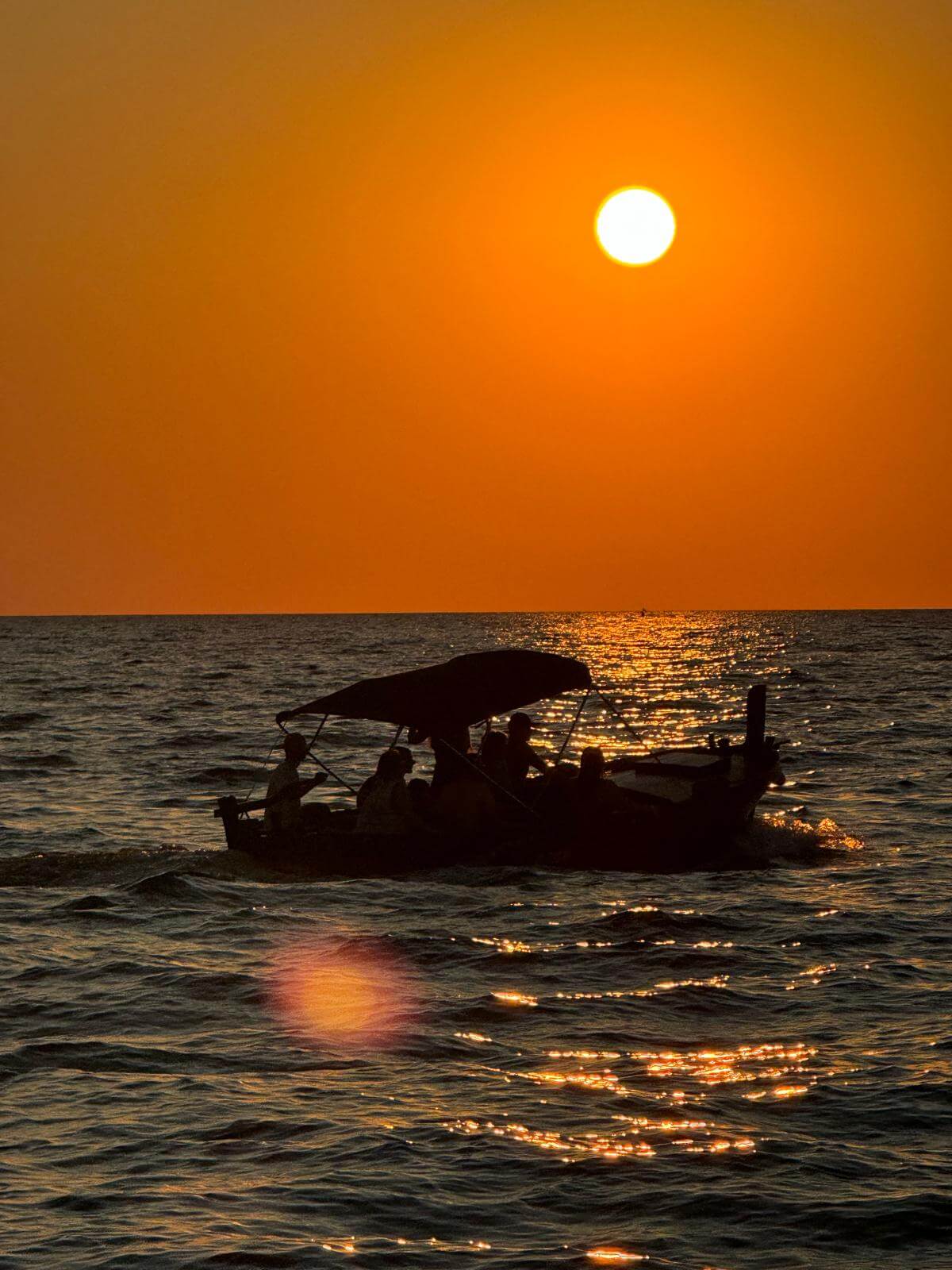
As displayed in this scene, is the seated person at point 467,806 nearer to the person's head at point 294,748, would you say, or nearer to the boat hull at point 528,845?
the boat hull at point 528,845

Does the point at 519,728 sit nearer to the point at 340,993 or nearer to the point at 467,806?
the point at 467,806

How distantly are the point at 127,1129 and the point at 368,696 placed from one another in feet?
35.2

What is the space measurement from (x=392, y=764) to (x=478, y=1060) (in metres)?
8.33

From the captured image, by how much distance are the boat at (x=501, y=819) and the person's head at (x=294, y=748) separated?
46 centimetres

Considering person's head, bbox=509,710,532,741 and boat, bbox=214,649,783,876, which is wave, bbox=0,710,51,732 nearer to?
boat, bbox=214,649,783,876

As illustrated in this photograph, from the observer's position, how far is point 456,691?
21500mm

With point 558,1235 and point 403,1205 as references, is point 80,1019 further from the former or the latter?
point 558,1235

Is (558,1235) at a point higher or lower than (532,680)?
lower

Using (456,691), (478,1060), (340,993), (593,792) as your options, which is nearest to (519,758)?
(593,792)

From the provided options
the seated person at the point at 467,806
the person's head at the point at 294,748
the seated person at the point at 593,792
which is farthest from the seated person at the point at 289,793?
the seated person at the point at 593,792

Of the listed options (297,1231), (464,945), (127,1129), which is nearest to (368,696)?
(464,945)

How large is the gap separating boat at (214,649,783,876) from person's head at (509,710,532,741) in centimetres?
33

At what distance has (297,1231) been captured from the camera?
9.42m

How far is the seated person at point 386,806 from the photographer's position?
20.9 meters
